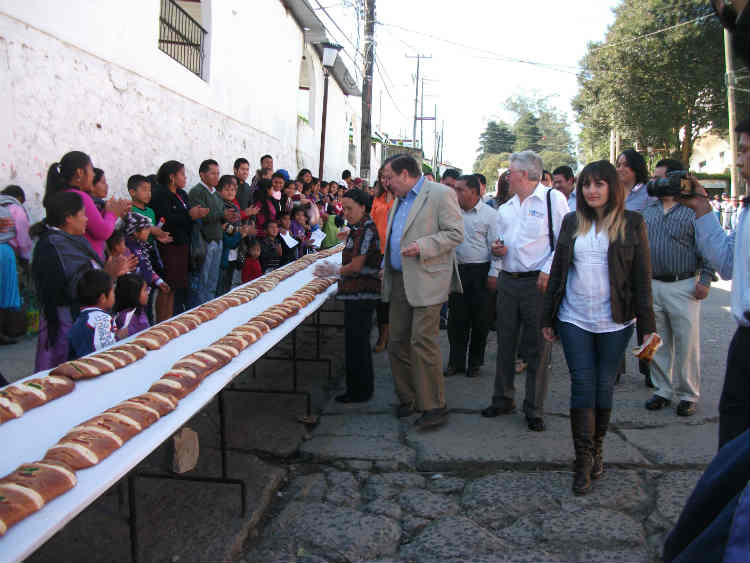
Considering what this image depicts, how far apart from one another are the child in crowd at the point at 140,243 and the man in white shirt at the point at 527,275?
316cm

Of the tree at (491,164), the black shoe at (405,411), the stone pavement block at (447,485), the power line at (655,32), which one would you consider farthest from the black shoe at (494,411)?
the tree at (491,164)

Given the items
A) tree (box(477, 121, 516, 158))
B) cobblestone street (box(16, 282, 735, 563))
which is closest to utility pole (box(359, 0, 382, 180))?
cobblestone street (box(16, 282, 735, 563))

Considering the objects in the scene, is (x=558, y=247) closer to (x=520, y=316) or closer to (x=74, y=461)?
(x=520, y=316)

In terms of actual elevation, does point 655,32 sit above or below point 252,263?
above

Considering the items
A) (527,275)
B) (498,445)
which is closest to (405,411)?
(498,445)

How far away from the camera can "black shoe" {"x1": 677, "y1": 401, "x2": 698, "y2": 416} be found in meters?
4.63

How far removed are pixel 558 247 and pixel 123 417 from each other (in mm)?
2458

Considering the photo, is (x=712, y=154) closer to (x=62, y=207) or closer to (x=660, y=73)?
(x=660, y=73)

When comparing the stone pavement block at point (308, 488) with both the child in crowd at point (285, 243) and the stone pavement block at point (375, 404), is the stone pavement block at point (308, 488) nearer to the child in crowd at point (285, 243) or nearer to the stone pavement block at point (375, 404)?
the stone pavement block at point (375, 404)

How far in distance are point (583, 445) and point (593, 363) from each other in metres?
0.45

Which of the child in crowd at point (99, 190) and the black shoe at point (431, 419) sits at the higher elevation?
the child in crowd at point (99, 190)

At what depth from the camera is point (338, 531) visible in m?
3.00

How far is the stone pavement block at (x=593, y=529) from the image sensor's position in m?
2.89

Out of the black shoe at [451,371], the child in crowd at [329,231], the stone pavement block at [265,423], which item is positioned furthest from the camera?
the child in crowd at [329,231]
